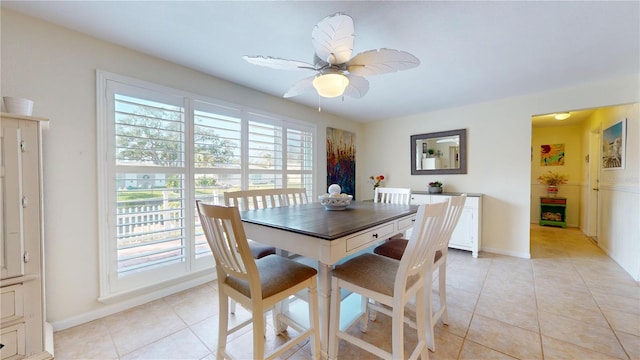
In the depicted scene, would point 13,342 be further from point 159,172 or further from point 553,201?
point 553,201

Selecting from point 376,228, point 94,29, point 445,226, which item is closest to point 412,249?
point 376,228

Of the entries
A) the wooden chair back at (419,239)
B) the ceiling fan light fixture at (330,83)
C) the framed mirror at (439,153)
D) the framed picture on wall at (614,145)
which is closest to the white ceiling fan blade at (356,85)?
the ceiling fan light fixture at (330,83)

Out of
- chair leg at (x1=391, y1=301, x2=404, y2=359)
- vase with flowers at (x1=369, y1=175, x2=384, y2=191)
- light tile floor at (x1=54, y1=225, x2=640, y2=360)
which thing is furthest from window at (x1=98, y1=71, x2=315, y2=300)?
vase with flowers at (x1=369, y1=175, x2=384, y2=191)

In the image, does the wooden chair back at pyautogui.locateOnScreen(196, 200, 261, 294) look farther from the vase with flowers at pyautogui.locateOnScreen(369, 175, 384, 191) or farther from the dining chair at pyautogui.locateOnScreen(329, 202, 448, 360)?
the vase with flowers at pyautogui.locateOnScreen(369, 175, 384, 191)

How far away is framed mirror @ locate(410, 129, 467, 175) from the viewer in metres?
3.76

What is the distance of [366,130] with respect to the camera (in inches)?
192

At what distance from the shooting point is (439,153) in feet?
13.0

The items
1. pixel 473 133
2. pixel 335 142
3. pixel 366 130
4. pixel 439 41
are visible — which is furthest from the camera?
pixel 366 130

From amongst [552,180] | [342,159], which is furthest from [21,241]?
[552,180]

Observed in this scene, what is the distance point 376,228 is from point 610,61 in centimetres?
281

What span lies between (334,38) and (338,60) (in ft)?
0.62

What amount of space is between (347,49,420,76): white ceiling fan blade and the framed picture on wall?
3.47 meters

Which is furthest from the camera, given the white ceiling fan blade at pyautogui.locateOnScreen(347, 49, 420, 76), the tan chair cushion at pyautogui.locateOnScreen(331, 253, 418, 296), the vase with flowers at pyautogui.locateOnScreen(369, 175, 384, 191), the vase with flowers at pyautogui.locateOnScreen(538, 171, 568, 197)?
the vase with flowers at pyautogui.locateOnScreen(538, 171, 568, 197)

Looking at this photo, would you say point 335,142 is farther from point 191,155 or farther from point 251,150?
point 191,155
